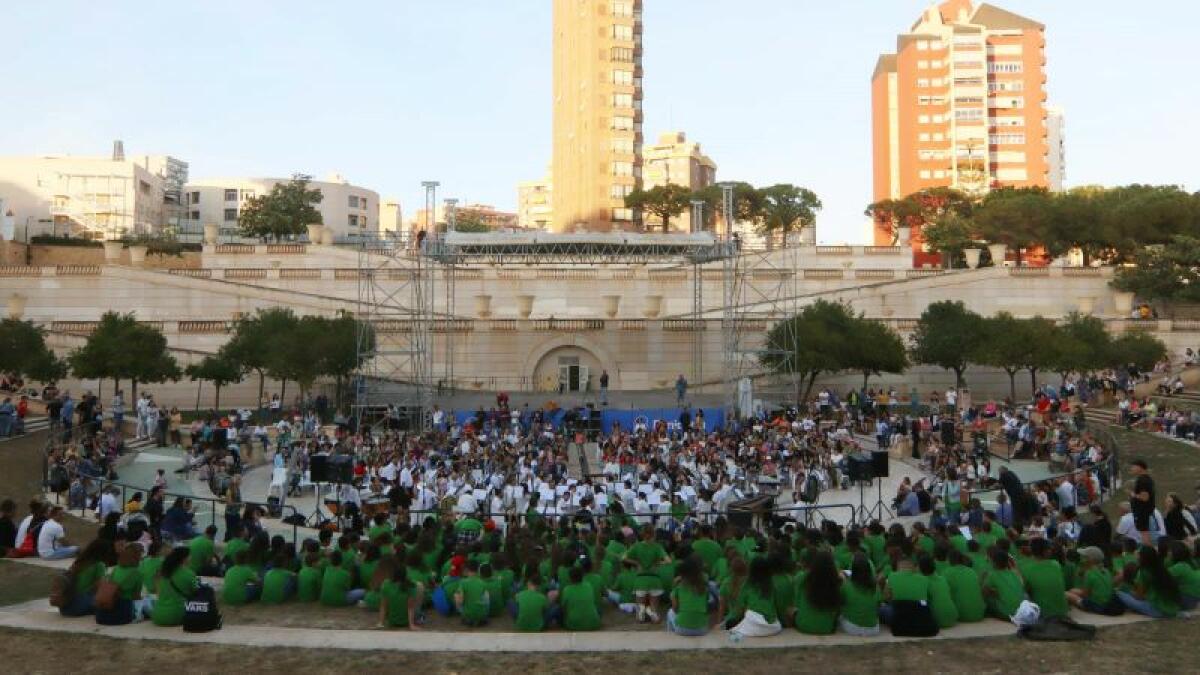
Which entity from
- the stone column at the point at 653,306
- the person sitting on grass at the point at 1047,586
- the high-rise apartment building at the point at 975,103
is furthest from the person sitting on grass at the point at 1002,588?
the high-rise apartment building at the point at 975,103

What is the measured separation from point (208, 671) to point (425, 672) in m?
1.96

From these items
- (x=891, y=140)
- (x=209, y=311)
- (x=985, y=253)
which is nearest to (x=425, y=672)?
(x=209, y=311)

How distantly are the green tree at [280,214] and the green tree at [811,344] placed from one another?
39.7 metres

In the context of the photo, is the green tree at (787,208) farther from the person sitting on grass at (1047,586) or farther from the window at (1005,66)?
the person sitting on grass at (1047,586)

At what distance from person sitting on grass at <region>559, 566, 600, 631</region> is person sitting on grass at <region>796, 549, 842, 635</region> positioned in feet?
6.80

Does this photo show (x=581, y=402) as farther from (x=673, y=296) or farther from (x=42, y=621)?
(x=42, y=621)

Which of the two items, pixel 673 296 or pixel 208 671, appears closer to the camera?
pixel 208 671

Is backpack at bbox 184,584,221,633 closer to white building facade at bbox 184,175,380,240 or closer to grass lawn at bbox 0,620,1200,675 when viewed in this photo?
grass lawn at bbox 0,620,1200,675

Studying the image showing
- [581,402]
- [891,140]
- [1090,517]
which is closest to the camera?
[1090,517]

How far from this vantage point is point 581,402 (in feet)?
125

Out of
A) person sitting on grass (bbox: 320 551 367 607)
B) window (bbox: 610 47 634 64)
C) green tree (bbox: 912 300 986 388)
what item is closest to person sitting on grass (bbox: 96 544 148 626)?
person sitting on grass (bbox: 320 551 367 607)

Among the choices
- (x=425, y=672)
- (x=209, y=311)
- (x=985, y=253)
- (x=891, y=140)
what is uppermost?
(x=891, y=140)

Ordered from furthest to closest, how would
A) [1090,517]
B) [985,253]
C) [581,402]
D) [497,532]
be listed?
[985,253] < [581,402] < [1090,517] < [497,532]

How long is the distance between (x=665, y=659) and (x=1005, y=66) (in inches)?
4022
